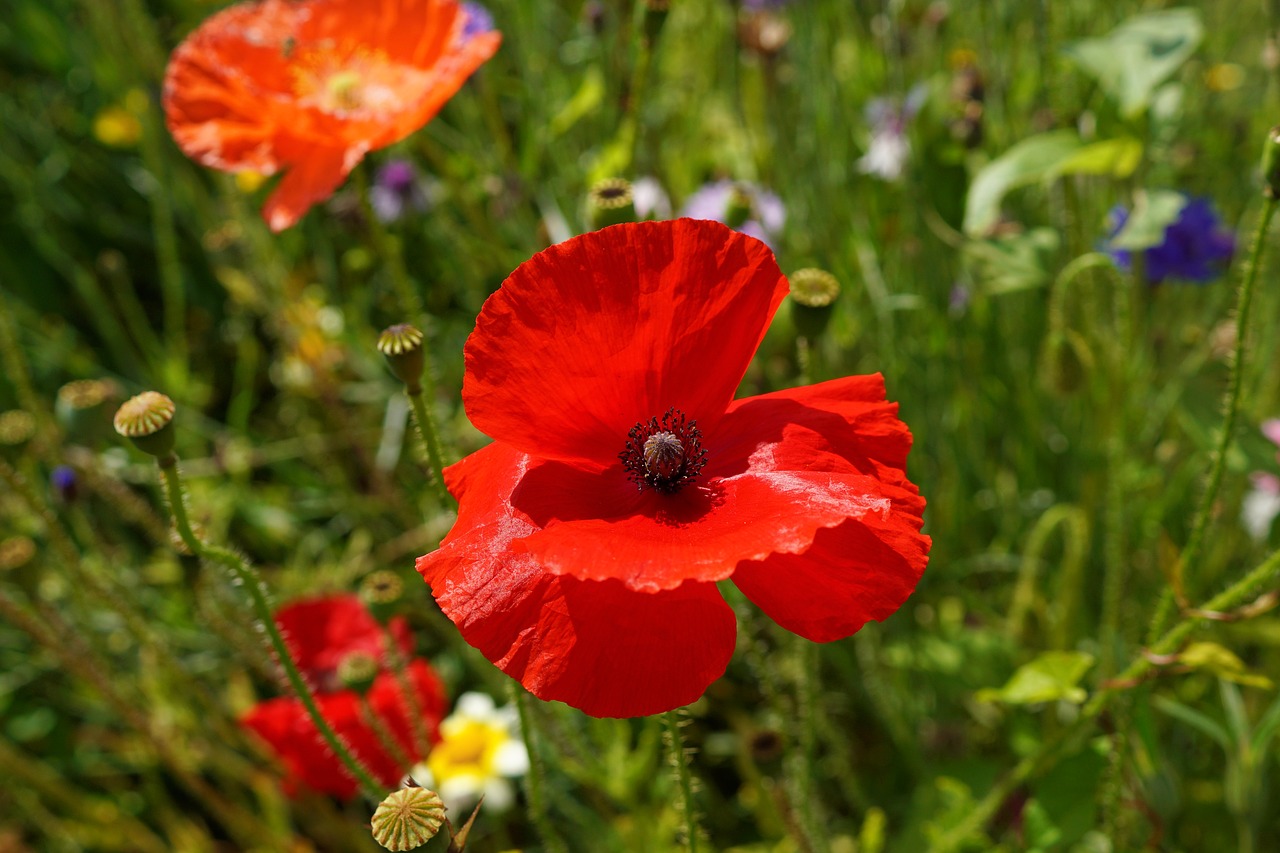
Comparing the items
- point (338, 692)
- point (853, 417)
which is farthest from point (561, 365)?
point (338, 692)

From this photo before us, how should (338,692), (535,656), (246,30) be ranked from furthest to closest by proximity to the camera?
1. (338,692)
2. (246,30)
3. (535,656)

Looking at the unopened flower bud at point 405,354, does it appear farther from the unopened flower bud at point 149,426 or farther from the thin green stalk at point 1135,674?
the thin green stalk at point 1135,674

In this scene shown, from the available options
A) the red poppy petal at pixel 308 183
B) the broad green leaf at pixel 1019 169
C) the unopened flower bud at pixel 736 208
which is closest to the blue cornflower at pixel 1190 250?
the broad green leaf at pixel 1019 169

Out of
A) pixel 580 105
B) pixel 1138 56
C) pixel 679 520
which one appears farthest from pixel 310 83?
pixel 1138 56

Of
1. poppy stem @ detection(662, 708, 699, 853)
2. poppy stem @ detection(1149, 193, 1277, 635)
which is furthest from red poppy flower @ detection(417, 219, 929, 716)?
poppy stem @ detection(1149, 193, 1277, 635)

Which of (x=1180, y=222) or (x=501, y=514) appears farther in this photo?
(x=1180, y=222)

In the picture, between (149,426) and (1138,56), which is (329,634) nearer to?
(149,426)

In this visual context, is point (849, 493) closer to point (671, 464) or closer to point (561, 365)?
point (671, 464)
